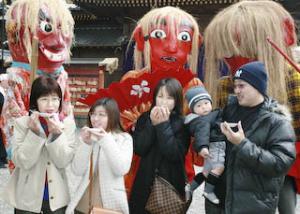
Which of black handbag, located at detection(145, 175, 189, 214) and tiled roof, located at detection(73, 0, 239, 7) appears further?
tiled roof, located at detection(73, 0, 239, 7)

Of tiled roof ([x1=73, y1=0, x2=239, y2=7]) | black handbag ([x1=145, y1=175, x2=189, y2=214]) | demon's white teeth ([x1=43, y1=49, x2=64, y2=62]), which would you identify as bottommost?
black handbag ([x1=145, y1=175, x2=189, y2=214])

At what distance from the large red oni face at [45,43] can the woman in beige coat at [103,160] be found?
1017mm

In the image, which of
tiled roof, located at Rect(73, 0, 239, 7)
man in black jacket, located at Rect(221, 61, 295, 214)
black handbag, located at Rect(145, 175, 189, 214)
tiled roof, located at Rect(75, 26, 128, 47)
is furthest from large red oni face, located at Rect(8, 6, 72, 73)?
tiled roof, located at Rect(75, 26, 128, 47)

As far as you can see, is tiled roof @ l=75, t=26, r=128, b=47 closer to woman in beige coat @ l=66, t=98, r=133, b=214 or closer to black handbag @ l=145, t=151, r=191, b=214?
woman in beige coat @ l=66, t=98, r=133, b=214

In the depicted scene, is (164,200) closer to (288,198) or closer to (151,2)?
(288,198)

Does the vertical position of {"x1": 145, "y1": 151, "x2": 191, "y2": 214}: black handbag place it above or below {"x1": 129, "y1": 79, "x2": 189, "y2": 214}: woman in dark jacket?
below

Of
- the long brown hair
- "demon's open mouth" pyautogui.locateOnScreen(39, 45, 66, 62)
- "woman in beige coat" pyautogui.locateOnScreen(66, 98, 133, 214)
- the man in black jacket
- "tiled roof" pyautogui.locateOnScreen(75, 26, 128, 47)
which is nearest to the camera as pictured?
the man in black jacket

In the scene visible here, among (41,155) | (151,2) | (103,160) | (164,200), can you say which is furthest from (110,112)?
(151,2)

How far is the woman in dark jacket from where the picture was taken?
2.71 metres

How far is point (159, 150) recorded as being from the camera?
272cm

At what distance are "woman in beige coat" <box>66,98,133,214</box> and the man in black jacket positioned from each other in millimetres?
651

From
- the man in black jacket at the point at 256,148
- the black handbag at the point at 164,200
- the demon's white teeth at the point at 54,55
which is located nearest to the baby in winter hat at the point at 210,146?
the man in black jacket at the point at 256,148

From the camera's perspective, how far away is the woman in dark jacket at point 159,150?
8.89 ft

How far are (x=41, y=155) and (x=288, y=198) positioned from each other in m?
1.53
